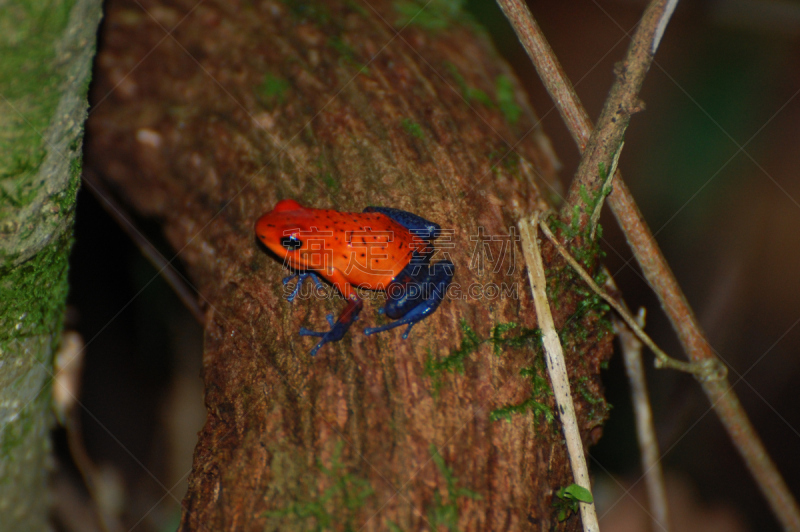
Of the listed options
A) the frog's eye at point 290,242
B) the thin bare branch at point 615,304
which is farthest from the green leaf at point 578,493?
the frog's eye at point 290,242

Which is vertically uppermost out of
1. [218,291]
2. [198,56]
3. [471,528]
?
[198,56]

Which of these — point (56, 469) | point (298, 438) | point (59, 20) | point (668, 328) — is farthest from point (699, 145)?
point (56, 469)

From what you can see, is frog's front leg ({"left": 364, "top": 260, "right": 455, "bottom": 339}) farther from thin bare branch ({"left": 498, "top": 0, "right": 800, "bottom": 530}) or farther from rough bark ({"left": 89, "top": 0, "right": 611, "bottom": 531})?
thin bare branch ({"left": 498, "top": 0, "right": 800, "bottom": 530})

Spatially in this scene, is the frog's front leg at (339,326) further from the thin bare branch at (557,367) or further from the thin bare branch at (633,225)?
the thin bare branch at (633,225)

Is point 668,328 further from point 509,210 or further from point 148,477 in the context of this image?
point 148,477

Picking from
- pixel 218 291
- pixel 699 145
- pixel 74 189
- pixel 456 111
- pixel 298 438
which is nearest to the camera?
pixel 298 438

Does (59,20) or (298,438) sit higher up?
(59,20)

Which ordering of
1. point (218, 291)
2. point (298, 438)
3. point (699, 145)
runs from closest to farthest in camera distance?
point (298, 438) → point (218, 291) → point (699, 145)

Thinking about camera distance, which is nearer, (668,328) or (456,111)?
(456,111)
